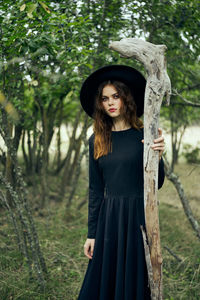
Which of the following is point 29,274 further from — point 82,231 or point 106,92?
point 106,92

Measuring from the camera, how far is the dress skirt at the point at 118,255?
2.02 metres

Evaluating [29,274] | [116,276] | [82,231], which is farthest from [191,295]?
[82,231]

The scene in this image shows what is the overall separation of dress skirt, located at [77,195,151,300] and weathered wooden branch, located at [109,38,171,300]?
14 centimetres

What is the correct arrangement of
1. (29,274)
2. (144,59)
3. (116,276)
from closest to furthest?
(144,59)
(116,276)
(29,274)

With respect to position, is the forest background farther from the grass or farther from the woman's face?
the woman's face

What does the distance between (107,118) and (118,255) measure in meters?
1.02

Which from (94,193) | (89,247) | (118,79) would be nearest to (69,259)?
(89,247)

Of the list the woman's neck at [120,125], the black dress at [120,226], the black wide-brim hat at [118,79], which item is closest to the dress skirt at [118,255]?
the black dress at [120,226]

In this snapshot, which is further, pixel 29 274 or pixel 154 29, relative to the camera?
pixel 154 29

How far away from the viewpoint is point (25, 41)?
7.28 feet

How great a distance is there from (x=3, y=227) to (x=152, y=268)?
2.88 meters

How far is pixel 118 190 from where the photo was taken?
216 cm

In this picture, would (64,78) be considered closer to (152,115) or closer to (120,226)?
(152,115)

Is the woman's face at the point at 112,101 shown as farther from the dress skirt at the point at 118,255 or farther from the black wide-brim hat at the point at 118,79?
the dress skirt at the point at 118,255
